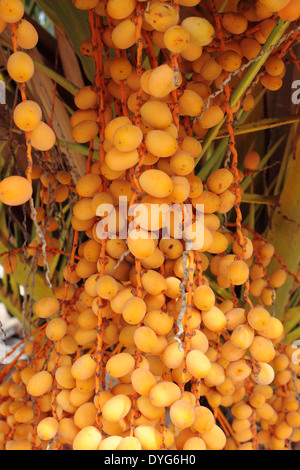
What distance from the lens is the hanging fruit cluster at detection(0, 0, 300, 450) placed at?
55cm

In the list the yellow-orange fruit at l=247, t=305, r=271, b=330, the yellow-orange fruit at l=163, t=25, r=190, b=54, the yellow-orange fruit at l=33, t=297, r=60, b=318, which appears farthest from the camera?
the yellow-orange fruit at l=33, t=297, r=60, b=318

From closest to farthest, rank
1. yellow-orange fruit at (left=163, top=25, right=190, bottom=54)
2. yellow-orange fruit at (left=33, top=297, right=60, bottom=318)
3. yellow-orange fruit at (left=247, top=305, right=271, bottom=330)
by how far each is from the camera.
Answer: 1. yellow-orange fruit at (left=163, top=25, right=190, bottom=54)
2. yellow-orange fruit at (left=247, top=305, right=271, bottom=330)
3. yellow-orange fruit at (left=33, top=297, right=60, bottom=318)

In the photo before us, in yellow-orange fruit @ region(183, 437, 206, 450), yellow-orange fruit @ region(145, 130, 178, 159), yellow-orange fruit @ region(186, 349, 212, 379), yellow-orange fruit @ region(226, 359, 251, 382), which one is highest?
yellow-orange fruit @ region(145, 130, 178, 159)

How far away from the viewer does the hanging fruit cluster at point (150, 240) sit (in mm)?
553

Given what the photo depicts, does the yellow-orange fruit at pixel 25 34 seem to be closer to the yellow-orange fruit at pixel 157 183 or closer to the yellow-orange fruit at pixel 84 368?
the yellow-orange fruit at pixel 157 183

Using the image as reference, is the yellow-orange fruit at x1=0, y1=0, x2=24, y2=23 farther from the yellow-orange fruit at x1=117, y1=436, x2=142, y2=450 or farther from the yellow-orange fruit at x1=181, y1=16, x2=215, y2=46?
the yellow-orange fruit at x1=117, y1=436, x2=142, y2=450

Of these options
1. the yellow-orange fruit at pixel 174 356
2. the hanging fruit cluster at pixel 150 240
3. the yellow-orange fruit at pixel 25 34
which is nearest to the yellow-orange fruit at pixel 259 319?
the hanging fruit cluster at pixel 150 240

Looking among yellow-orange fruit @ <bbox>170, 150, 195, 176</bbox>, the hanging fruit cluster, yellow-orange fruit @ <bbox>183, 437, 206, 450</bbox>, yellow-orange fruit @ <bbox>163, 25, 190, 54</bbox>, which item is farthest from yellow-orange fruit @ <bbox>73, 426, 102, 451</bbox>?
yellow-orange fruit @ <bbox>163, 25, 190, 54</bbox>

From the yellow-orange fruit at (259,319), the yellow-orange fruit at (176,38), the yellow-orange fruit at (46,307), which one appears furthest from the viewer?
the yellow-orange fruit at (46,307)

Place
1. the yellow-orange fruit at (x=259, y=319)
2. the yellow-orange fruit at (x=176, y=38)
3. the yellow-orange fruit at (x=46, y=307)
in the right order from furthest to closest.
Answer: the yellow-orange fruit at (x=46, y=307)
the yellow-orange fruit at (x=259, y=319)
the yellow-orange fruit at (x=176, y=38)

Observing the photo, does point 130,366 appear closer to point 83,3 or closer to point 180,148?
point 180,148

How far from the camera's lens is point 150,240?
56 centimetres

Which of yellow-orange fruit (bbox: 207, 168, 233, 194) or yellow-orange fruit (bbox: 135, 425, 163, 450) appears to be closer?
yellow-orange fruit (bbox: 135, 425, 163, 450)
